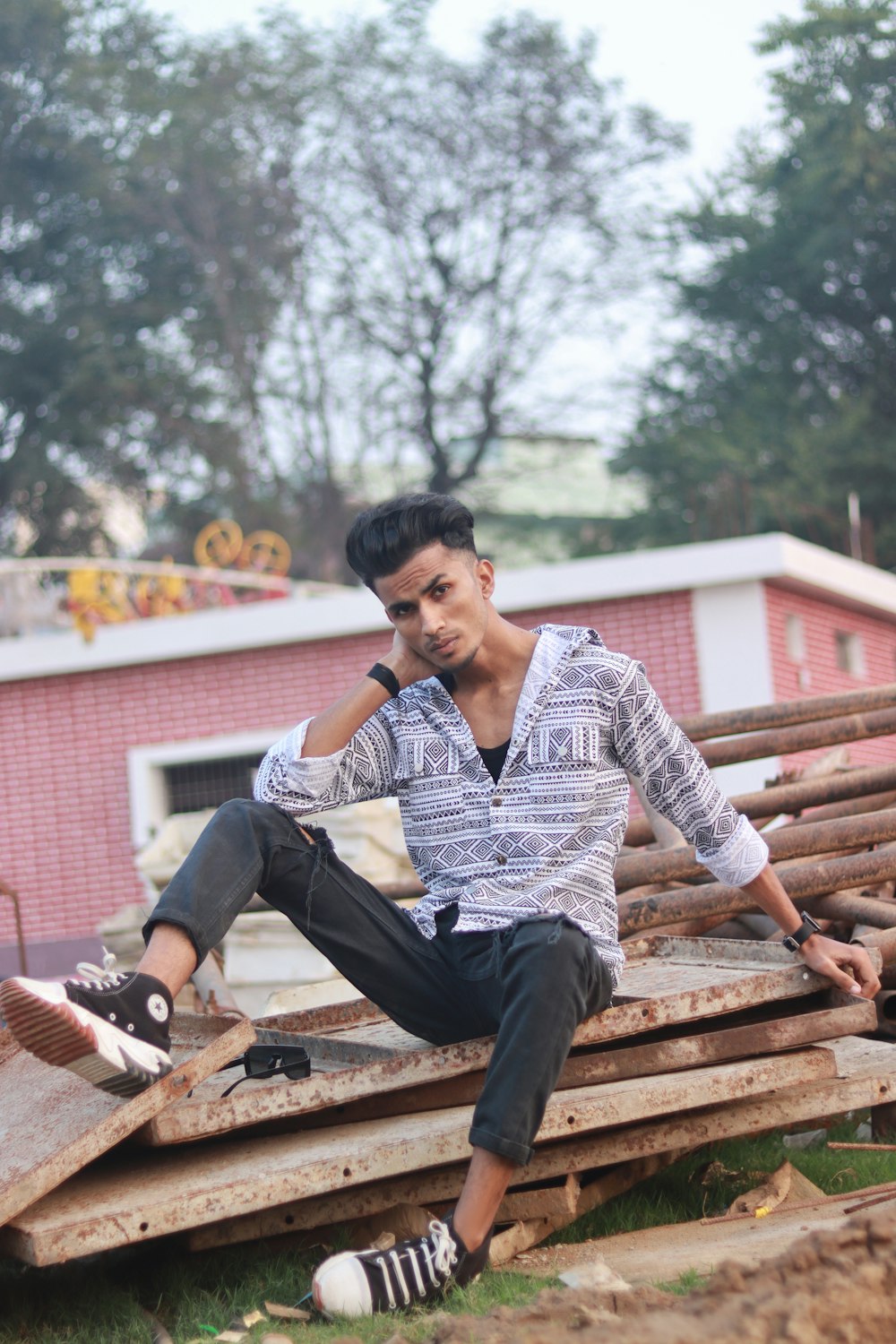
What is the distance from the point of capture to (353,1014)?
15.3 feet

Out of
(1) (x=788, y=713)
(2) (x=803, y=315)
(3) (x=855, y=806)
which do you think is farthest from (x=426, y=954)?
(2) (x=803, y=315)

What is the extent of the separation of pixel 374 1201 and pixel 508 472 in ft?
105

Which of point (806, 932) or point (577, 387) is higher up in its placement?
point (577, 387)

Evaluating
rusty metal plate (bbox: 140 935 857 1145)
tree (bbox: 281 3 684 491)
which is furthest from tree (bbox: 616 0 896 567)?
rusty metal plate (bbox: 140 935 857 1145)

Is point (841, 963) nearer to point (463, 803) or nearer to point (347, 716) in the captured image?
point (463, 803)

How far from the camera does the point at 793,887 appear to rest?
503cm

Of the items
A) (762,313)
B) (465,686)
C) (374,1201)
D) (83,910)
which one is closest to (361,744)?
(465,686)

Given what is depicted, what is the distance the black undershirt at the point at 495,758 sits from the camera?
12.4ft

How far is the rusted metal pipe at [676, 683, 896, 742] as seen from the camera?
6.12 meters

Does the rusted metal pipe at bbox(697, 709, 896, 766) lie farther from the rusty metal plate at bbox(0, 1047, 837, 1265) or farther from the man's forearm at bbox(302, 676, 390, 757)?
the man's forearm at bbox(302, 676, 390, 757)

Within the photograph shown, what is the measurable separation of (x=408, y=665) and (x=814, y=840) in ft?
6.21

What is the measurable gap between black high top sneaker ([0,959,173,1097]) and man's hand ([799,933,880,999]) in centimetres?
158

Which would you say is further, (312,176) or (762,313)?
(312,176)

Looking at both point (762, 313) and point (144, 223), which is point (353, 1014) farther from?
point (144, 223)
